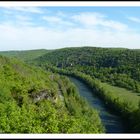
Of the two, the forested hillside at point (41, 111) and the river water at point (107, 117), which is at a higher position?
the forested hillside at point (41, 111)

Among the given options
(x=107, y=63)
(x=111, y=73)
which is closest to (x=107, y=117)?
(x=111, y=73)

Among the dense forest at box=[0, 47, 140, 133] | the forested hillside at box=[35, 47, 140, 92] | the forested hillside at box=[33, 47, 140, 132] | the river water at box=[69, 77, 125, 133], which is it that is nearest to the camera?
the dense forest at box=[0, 47, 140, 133]

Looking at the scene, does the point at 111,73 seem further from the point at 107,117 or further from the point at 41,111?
the point at 41,111

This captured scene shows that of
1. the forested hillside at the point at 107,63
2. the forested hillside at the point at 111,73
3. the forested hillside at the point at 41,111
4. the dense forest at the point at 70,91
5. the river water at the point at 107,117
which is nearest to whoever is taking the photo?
the forested hillside at the point at 41,111

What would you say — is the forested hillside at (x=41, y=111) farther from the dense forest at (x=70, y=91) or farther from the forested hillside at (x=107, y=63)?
the forested hillside at (x=107, y=63)

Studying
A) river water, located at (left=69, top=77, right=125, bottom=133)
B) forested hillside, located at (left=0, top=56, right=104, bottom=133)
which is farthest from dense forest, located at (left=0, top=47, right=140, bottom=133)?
river water, located at (left=69, top=77, right=125, bottom=133)

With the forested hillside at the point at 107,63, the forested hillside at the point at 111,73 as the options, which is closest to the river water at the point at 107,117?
the forested hillside at the point at 111,73

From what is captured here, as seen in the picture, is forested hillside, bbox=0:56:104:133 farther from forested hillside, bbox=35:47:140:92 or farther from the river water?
forested hillside, bbox=35:47:140:92

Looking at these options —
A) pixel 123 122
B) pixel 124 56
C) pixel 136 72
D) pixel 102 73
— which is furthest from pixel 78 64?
pixel 123 122
